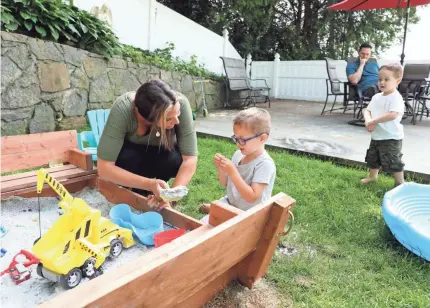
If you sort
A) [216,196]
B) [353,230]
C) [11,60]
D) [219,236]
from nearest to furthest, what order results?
[219,236] < [353,230] < [216,196] < [11,60]

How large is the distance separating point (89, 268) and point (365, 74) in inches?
192

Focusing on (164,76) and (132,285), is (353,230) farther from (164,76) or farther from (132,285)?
(164,76)

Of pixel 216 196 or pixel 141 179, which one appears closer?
pixel 141 179

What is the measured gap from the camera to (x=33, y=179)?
2.01 m

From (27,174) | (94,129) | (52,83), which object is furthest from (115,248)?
(52,83)

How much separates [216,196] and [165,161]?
55 centimetres

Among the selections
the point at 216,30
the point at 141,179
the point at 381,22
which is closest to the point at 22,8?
the point at 141,179

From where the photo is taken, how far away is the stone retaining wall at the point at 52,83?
3707mm

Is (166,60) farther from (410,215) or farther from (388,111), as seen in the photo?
(410,215)

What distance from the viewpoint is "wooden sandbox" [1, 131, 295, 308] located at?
77 centimetres

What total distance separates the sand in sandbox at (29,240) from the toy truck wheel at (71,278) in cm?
4

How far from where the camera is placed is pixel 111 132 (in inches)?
72.7

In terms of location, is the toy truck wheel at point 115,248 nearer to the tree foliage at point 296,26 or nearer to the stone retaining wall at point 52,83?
the stone retaining wall at point 52,83

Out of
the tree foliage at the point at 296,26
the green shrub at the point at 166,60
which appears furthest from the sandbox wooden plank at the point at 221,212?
the tree foliage at the point at 296,26
